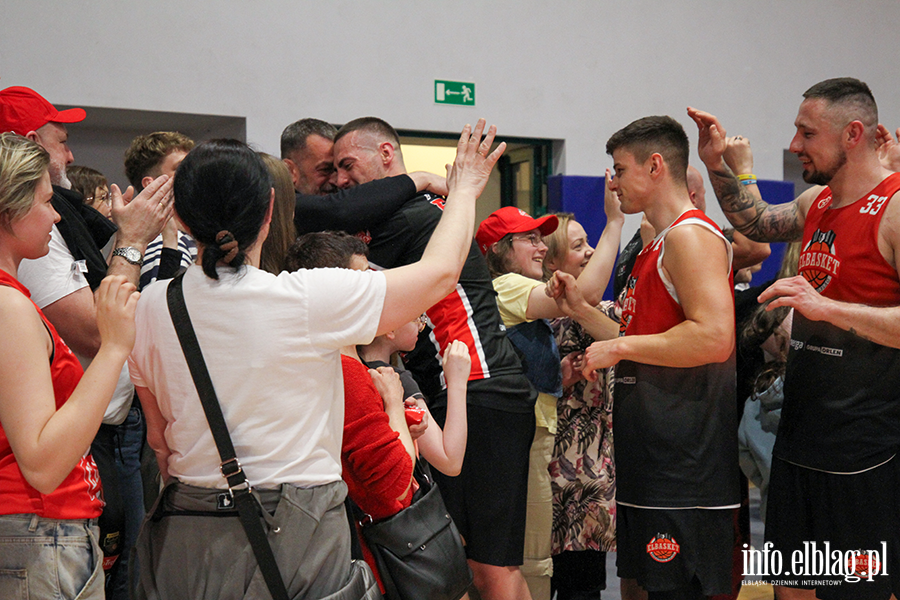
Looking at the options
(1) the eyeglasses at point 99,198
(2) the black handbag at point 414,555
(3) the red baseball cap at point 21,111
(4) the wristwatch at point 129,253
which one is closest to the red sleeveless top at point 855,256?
(2) the black handbag at point 414,555

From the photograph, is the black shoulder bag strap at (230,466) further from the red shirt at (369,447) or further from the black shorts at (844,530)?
the black shorts at (844,530)

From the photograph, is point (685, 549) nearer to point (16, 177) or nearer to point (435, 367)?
point (435, 367)

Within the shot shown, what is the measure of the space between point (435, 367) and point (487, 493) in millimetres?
466

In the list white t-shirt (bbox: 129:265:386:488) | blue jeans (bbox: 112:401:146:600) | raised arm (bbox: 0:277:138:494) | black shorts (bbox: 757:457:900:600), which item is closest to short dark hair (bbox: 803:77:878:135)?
black shorts (bbox: 757:457:900:600)

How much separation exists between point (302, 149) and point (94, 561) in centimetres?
187

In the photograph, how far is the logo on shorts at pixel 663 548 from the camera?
7.55 ft

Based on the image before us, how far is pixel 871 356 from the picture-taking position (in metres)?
2.39

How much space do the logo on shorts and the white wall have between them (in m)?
3.22

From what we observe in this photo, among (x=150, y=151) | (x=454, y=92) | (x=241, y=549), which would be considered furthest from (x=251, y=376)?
(x=454, y=92)

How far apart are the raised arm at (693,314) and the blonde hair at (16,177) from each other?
5.14 feet

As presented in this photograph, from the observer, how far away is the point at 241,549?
1459mm

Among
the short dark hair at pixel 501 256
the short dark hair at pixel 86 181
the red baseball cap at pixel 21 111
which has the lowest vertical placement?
the short dark hair at pixel 501 256

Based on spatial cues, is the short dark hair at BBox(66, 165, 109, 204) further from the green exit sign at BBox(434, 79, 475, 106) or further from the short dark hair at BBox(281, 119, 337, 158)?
the green exit sign at BBox(434, 79, 475, 106)

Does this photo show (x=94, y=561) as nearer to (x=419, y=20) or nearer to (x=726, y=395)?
(x=726, y=395)
